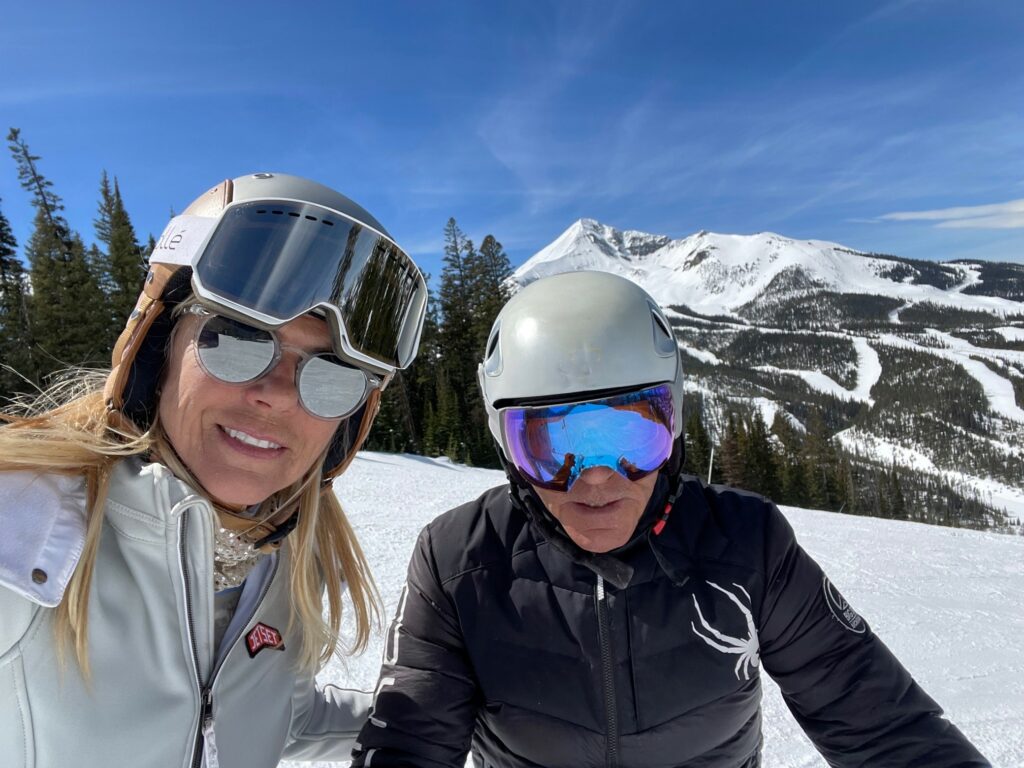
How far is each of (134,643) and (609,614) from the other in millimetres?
1447

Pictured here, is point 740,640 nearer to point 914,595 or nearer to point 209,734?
point 209,734

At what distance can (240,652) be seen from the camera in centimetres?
189

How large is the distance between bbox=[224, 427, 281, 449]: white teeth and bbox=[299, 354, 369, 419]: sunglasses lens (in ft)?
0.58

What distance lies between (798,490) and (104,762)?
50073mm

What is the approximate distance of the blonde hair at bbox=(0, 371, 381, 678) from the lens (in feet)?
5.05

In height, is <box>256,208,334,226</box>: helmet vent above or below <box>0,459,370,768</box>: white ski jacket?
above

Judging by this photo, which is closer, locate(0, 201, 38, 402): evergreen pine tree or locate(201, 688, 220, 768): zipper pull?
locate(201, 688, 220, 768): zipper pull

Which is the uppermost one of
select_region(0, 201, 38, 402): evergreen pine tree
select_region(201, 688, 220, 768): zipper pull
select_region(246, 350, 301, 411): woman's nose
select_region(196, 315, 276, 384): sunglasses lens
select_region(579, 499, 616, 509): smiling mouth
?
select_region(0, 201, 38, 402): evergreen pine tree

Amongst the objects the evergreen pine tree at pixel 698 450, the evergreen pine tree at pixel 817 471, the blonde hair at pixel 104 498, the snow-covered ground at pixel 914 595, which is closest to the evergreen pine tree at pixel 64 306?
the snow-covered ground at pixel 914 595

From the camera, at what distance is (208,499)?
1.78 m

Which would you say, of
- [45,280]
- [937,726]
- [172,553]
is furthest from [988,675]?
[45,280]

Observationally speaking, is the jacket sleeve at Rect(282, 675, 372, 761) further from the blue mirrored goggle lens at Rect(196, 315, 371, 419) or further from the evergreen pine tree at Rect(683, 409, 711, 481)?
the evergreen pine tree at Rect(683, 409, 711, 481)

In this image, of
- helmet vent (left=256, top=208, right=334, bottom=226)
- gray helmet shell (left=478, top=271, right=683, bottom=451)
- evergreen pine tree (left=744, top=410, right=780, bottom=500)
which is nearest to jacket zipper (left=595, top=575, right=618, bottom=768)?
gray helmet shell (left=478, top=271, right=683, bottom=451)

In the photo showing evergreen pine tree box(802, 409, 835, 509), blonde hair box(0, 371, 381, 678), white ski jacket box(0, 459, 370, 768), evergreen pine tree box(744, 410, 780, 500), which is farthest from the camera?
evergreen pine tree box(802, 409, 835, 509)
